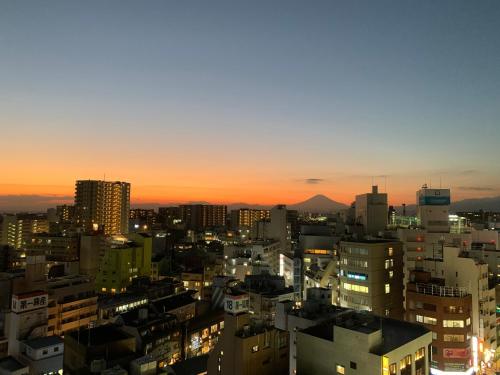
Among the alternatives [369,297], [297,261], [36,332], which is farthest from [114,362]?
[297,261]

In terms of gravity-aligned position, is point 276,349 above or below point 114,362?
above

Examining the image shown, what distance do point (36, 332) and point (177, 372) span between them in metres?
9.98

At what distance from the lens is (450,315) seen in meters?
28.7

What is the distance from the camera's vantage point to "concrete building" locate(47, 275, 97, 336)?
118 ft

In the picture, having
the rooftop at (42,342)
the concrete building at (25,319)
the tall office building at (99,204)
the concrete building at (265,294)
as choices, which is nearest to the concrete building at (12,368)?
the rooftop at (42,342)

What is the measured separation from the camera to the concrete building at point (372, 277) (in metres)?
36.5

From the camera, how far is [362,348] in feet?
57.5

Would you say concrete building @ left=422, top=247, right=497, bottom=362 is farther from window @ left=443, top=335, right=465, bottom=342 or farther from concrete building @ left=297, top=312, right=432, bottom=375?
concrete building @ left=297, top=312, right=432, bottom=375

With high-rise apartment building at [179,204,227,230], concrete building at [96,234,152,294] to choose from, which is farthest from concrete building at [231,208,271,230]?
concrete building at [96,234,152,294]

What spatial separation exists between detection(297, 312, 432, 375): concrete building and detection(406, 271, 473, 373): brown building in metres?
9.93

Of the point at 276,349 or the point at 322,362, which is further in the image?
the point at 276,349

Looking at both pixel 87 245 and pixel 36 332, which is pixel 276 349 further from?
pixel 87 245

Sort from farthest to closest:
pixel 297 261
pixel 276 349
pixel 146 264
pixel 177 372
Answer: pixel 146 264, pixel 297 261, pixel 177 372, pixel 276 349

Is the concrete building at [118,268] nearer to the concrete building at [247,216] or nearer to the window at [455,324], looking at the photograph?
the window at [455,324]
